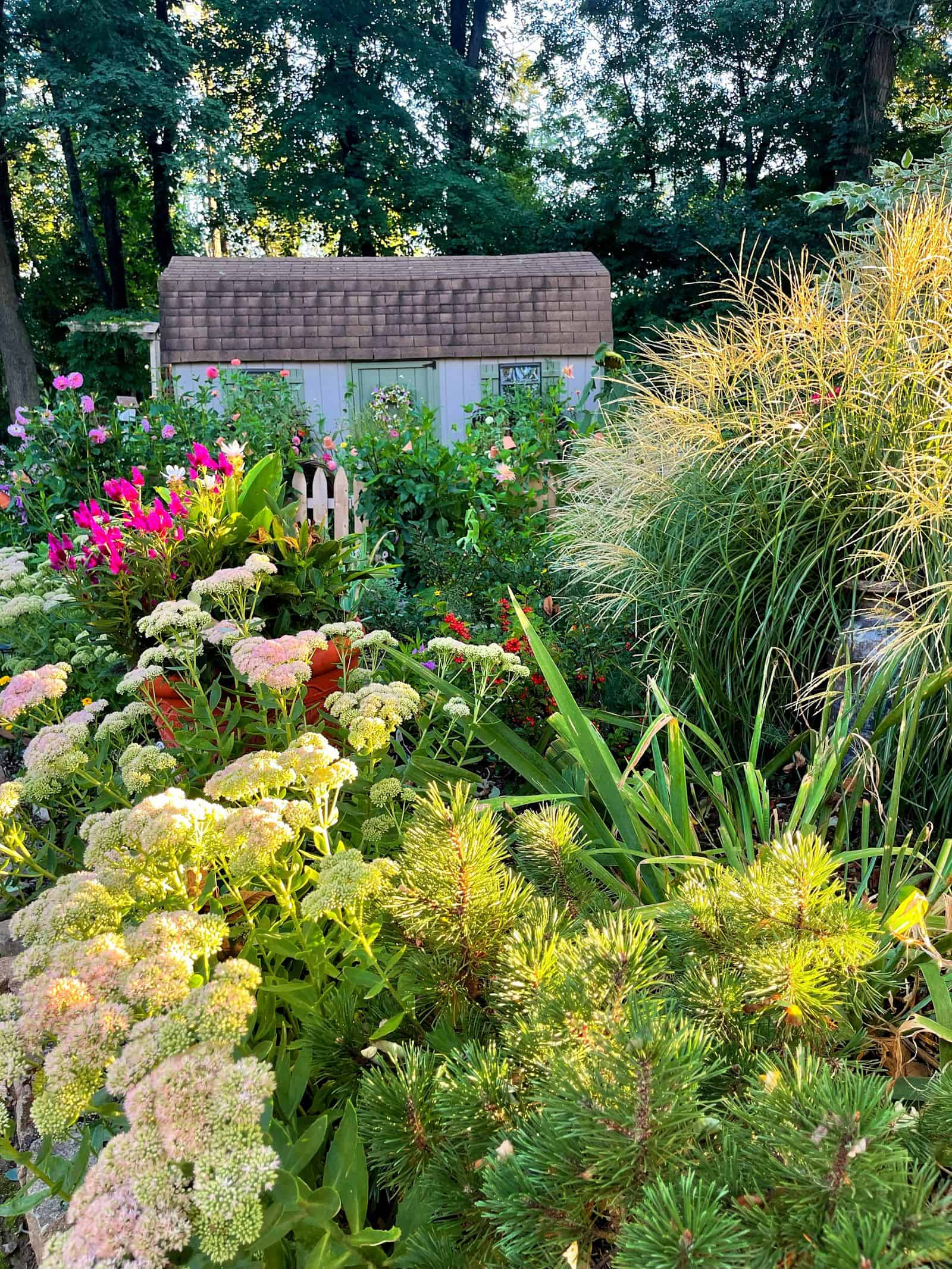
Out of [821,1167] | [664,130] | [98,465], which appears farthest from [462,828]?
[664,130]

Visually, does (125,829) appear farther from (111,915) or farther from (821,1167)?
(821,1167)

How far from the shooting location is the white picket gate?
4.75 metres

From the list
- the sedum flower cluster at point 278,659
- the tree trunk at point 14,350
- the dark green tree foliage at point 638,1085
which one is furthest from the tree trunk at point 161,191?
the dark green tree foliage at point 638,1085

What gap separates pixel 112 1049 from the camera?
83 cm

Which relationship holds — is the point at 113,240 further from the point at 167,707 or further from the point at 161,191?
the point at 167,707

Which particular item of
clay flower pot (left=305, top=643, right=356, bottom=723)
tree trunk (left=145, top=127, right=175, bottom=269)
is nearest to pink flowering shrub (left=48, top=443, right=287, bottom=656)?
clay flower pot (left=305, top=643, right=356, bottom=723)

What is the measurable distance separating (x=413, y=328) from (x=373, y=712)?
11477 millimetres

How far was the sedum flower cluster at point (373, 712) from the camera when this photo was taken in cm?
136

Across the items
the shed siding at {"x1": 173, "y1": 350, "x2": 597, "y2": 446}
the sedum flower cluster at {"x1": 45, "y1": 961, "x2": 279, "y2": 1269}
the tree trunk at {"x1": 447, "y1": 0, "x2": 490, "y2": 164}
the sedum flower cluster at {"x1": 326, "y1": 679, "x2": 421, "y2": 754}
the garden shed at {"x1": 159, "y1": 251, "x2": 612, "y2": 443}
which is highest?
the tree trunk at {"x1": 447, "y1": 0, "x2": 490, "y2": 164}

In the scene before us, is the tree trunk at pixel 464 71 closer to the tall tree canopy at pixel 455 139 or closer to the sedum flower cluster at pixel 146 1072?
the tall tree canopy at pixel 455 139

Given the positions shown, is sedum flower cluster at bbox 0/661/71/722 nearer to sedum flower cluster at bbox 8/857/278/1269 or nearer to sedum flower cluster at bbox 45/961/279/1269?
sedum flower cluster at bbox 8/857/278/1269

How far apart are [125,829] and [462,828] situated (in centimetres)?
46

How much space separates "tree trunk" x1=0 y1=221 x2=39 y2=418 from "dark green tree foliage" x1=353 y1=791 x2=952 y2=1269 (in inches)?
605

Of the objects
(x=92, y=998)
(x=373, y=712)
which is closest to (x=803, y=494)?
(x=373, y=712)
